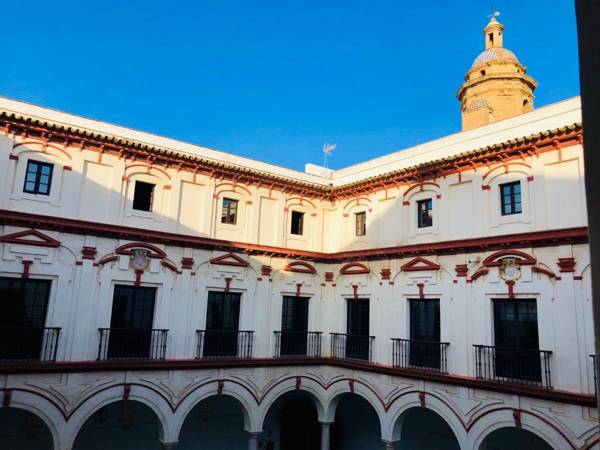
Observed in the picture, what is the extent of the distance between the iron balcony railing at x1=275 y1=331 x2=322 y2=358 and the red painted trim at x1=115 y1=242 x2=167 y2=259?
16.2 feet

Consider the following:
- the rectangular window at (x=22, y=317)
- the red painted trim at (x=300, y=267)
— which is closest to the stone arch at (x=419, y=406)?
the red painted trim at (x=300, y=267)

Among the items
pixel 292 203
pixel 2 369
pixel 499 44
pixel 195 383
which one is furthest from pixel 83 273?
pixel 499 44

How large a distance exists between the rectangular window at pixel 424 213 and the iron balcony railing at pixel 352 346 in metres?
4.22

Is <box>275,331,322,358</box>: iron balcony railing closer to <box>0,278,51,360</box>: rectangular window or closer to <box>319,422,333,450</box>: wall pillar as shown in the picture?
<box>319,422,333,450</box>: wall pillar

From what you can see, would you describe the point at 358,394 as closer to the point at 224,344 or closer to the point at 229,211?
the point at 224,344

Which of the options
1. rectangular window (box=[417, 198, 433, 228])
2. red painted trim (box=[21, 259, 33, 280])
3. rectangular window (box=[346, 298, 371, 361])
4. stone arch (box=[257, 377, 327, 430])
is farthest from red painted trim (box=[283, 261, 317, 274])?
red painted trim (box=[21, 259, 33, 280])

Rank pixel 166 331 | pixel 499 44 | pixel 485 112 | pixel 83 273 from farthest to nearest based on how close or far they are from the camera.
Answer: pixel 499 44 → pixel 485 112 → pixel 166 331 → pixel 83 273

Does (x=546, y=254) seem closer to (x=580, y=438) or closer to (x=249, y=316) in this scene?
(x=580, y=438)

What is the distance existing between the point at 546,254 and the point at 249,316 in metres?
9.31

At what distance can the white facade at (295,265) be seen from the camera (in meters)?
11.9

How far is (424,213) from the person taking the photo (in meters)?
15.4

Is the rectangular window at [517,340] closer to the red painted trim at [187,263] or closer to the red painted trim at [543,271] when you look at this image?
the red painted trim at [543,271]

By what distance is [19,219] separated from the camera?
12.3m

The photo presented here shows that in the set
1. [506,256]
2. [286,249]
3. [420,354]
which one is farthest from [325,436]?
[506,256]
